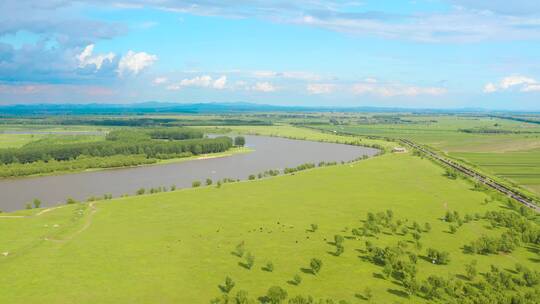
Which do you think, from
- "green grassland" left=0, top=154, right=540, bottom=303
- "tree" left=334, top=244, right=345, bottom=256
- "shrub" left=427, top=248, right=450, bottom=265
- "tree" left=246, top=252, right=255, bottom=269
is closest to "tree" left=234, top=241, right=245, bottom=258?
"green grassland" left=0, top=154, right=540, bottom=303

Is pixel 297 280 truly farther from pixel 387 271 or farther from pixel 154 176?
pixel 154 176

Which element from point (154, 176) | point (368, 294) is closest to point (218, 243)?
point (368, 294)

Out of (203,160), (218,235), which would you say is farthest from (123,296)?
(203,160)

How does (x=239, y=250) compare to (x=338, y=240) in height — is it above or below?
below

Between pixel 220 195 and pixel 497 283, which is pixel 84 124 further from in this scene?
pixel 497 283

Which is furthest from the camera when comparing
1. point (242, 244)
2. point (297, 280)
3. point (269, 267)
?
point (242, 244)

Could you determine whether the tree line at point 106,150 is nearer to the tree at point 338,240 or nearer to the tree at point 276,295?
the tree at point 338,240

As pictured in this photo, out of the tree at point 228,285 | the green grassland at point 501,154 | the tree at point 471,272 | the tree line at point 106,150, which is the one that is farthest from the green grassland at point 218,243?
the tree line at point 106,150
